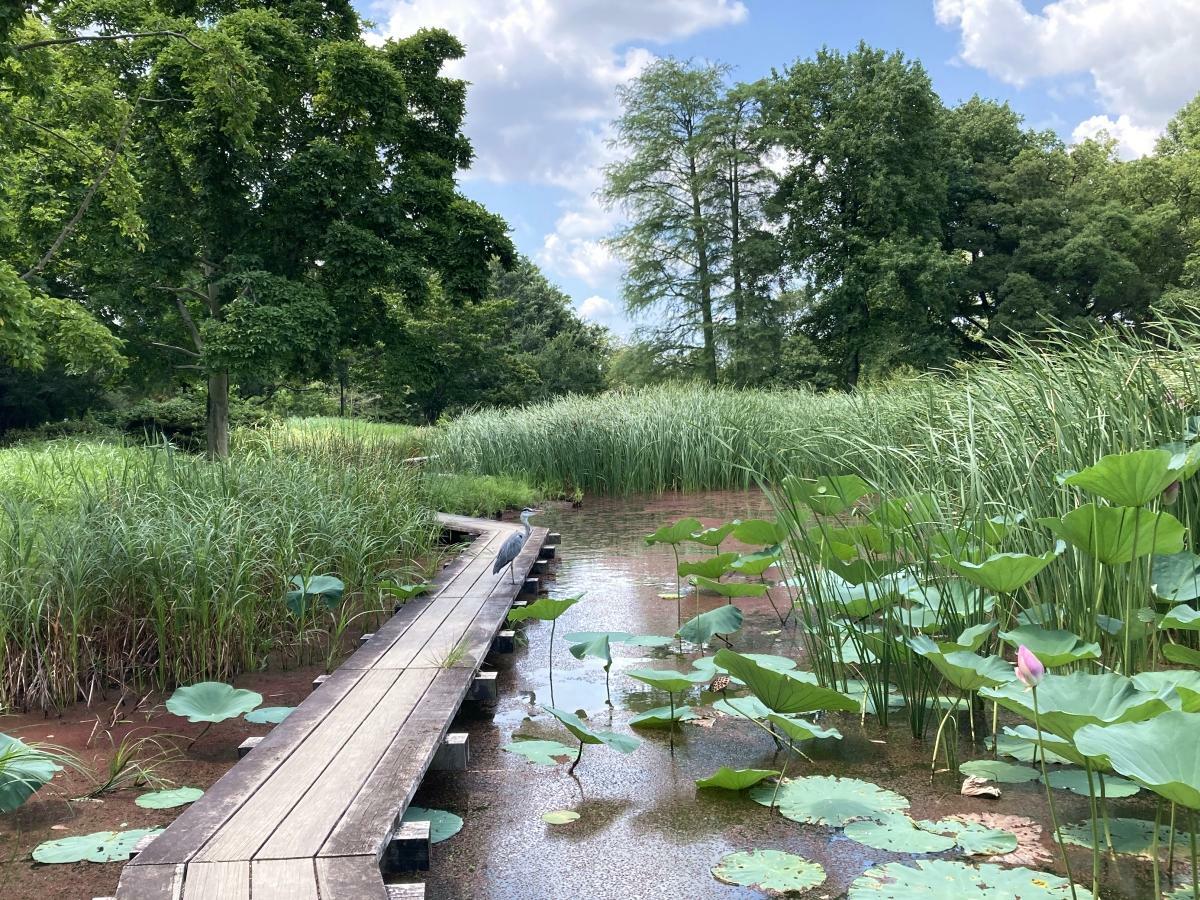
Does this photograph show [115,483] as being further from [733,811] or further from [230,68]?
[230,68]

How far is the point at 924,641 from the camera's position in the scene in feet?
7.66

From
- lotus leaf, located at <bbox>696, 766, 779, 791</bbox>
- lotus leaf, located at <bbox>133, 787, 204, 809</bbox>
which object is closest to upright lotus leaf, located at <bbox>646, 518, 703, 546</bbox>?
lotus leaf, located at <bbox>696, 766, 779, 791</bbox>

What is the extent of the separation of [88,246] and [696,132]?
1963 cm

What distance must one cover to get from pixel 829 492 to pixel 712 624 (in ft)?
2.53

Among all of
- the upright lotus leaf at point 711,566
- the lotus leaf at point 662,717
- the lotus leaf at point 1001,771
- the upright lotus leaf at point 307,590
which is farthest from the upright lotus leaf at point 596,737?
the upright lotus leaf at point 307,590

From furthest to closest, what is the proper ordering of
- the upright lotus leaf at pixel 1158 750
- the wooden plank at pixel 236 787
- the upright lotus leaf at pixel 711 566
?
the upright lotus leaf at pixel 711 566 < the wooden plank at pixel 236 787 < the upright lotus leaf at pixel 1158 750

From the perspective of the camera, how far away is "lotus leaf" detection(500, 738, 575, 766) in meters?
2.68

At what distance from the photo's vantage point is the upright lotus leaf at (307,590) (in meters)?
3.92

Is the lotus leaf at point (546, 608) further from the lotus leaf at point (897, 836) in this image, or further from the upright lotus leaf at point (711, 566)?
the lotus leaf at point (897, 836)

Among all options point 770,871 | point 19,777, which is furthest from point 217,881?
point 770,871

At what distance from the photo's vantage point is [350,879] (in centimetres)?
173

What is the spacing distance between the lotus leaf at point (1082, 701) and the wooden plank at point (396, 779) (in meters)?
1.42

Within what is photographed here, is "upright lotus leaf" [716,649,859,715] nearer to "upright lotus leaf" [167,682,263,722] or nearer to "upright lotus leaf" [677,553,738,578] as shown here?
"upright lotus leaf" [677,553,738,578]

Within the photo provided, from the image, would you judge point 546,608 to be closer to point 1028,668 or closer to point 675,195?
point 1028,668
